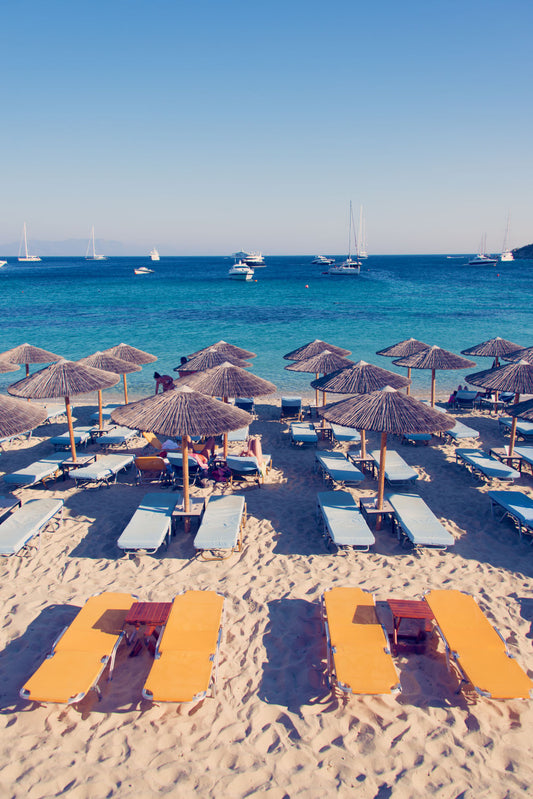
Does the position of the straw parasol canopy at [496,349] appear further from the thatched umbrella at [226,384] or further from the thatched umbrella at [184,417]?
the thatched umbrella at [184,417]

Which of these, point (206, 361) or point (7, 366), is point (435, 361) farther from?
point (7, 366)

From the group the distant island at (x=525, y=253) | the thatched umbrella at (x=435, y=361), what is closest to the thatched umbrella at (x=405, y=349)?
the thatched umbrella at (x=435, y=361)

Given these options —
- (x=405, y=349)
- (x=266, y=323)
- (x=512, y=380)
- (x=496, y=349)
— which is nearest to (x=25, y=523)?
(x=512, y=380)

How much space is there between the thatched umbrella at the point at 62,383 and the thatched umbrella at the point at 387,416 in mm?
4559

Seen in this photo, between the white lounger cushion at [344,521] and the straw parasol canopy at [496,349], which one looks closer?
the white lounger cushion at [344,521]

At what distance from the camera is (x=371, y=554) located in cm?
622

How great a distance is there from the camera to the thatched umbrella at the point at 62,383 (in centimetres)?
827

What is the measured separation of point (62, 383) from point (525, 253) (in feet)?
506

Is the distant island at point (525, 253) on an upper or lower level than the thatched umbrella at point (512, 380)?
upper

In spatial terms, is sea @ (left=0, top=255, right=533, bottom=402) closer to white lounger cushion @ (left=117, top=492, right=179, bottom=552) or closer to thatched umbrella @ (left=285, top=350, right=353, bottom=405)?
thatched umbrella @ (left=285, top=350, right=353, bottom=405)

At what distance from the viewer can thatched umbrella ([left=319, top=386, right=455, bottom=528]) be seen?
20.8 feet

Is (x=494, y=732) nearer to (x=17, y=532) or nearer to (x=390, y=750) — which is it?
(x=390, y=750)

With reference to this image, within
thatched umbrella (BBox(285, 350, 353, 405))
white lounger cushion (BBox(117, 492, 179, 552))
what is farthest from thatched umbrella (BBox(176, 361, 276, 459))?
white lounger cushion (BBox(117, 492, 179, 552))

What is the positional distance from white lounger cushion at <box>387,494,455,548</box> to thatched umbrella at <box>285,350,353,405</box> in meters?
4.06
